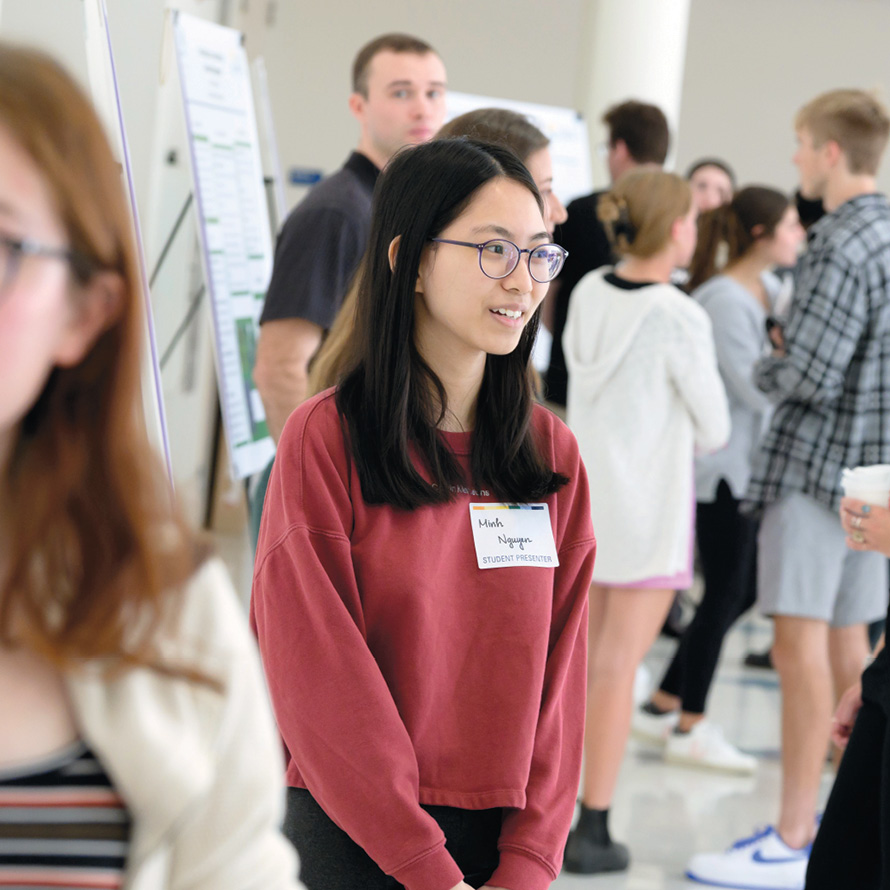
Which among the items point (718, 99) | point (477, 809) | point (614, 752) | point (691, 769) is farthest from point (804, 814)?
point (718, 99)

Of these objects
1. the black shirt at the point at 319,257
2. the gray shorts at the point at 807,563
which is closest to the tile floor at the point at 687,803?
the gray shorts at the point at 807,563

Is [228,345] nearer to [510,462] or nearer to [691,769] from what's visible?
[510,462]

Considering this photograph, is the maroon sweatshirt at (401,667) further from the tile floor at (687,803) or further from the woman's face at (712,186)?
the woman's face at (712,186)

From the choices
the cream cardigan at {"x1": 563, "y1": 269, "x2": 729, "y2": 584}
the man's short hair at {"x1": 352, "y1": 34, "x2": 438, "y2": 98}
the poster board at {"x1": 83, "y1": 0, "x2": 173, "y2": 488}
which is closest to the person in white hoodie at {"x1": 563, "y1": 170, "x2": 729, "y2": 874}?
the cream cardigan at {"x1": 563, "y1": 269, "x2": 729, "y2": 584}

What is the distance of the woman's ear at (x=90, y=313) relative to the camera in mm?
704

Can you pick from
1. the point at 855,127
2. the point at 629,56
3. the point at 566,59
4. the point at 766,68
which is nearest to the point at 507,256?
the point at 855,127

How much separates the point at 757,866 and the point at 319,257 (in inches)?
76.3

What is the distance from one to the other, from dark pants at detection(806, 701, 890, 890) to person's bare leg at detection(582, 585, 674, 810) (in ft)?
3.26

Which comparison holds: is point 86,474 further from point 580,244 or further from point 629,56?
point 629,56

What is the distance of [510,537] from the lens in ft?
4.53

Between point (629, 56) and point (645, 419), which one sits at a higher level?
point (629, 56)

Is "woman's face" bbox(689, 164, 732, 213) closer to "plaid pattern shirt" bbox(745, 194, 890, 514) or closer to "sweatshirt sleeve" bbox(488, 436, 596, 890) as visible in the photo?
"plaid pattern shirt" bbox(745, 194, 890, 514)

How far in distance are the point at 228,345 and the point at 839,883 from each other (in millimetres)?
1880

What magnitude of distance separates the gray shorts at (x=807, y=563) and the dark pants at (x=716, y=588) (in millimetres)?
805
